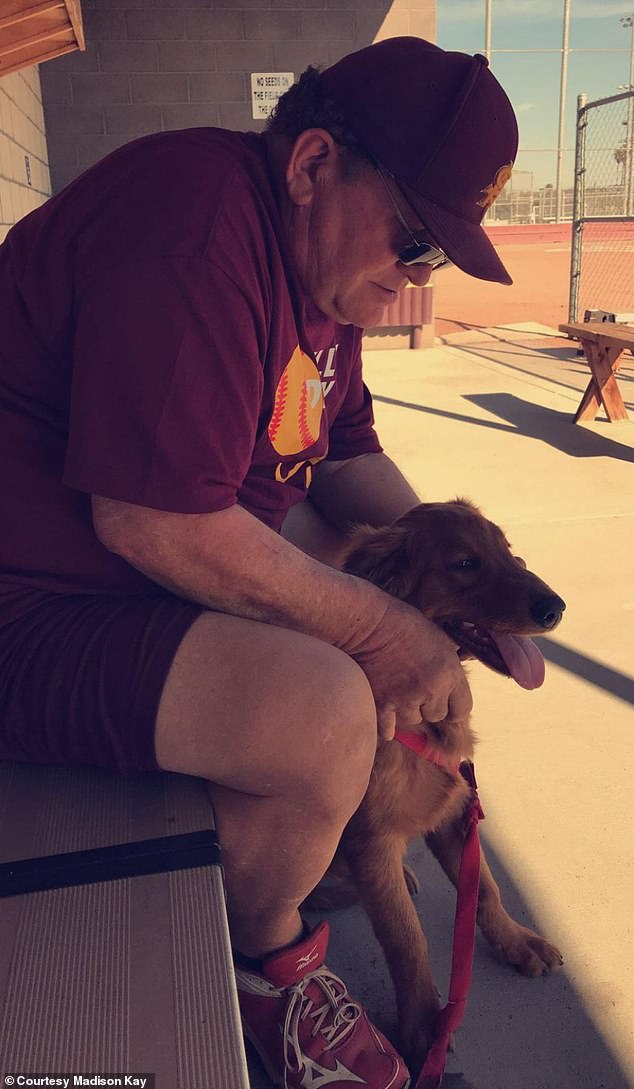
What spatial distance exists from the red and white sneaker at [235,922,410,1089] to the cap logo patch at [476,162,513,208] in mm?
1465

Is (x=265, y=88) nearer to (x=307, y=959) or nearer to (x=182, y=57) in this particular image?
(x=182, y=57)

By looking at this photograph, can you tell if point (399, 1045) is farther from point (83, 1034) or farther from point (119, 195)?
point (119, 195)

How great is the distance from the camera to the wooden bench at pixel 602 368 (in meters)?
6.96

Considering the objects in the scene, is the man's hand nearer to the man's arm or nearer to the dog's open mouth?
the man's arm

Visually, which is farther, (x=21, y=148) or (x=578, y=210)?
(x=578, y=210)

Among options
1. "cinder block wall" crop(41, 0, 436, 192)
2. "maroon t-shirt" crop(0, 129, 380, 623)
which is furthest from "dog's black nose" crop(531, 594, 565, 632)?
"cinder block wall" crop(41, 0, 436, 192)

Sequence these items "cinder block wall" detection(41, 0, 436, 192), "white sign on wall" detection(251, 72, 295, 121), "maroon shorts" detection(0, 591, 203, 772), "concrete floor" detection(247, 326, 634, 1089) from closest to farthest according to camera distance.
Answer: "maroon shorts" detection(0, 591, 203, 772), "concrete floor" detection(247, 326, 634, 1089), "cinder block wall" detection(41, 0, 436, 192), "white sign on wall" detection(251, 72, 295, 121)

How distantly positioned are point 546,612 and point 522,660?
121 mm

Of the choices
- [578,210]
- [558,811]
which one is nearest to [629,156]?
[578,210]

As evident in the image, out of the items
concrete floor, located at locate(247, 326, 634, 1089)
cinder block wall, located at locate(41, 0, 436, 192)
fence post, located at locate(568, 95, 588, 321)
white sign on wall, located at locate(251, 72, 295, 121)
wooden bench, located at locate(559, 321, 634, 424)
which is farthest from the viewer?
white sign on wall, located at locate(251, 72, 295, 121)

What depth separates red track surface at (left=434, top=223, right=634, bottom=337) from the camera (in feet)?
50.1

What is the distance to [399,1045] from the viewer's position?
1.93 m

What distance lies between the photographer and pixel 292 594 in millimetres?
1703

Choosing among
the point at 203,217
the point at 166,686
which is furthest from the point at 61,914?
the point at 203,217
